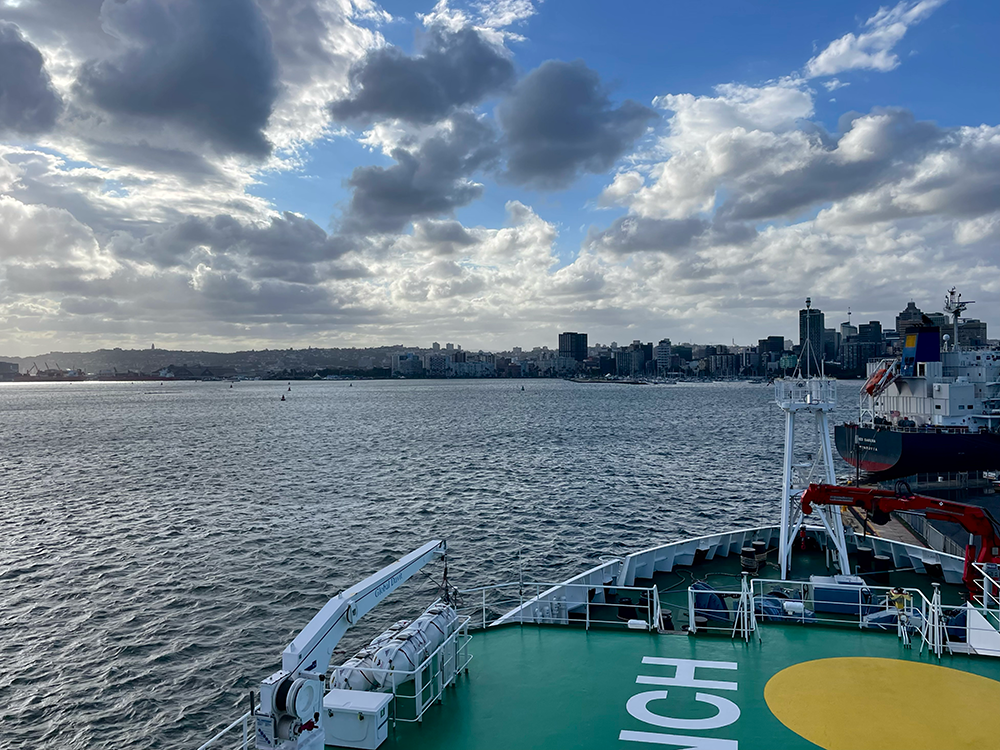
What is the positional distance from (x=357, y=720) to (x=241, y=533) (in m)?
35.9

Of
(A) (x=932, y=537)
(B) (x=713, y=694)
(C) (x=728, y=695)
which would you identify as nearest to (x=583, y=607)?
(B) (x=713, y=694)

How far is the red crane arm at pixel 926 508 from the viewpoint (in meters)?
20.2

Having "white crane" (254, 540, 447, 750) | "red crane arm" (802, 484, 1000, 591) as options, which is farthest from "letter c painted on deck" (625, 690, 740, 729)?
"red crane arm" (802, 484, 1000, 591)

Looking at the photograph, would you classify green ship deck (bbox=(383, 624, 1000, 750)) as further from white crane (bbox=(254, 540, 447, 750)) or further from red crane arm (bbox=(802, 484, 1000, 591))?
red crane arm (bbox=(802, 484, 1000, 591))

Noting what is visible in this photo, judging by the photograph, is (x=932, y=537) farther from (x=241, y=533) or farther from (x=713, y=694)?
(x=241, y=533)

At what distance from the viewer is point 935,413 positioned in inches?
2448

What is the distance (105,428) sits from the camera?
129000 millimetres

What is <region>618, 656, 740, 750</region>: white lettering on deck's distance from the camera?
446 inches

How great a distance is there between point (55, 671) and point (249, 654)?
290 inches

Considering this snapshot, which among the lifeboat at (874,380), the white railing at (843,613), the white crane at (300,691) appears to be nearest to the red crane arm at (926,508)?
the white railing at (843,613)

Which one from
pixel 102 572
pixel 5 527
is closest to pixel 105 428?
pixel 5 527

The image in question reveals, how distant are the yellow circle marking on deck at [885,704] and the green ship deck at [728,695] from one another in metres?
0.02

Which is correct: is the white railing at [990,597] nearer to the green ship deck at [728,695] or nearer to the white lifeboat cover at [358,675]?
the green ship deck at [728,695]

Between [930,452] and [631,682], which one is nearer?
[631,682]
